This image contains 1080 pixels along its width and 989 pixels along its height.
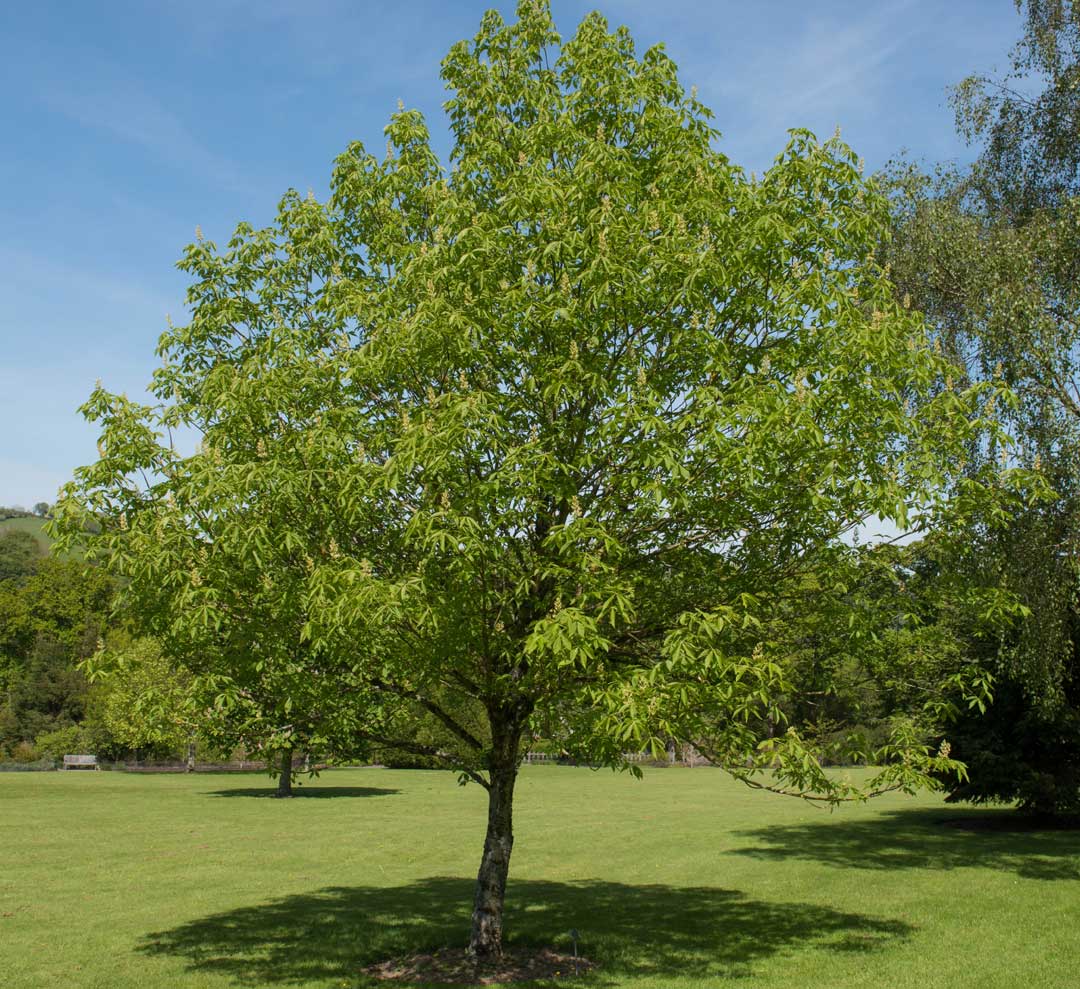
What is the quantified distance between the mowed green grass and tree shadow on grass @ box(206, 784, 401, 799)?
7.06 metres

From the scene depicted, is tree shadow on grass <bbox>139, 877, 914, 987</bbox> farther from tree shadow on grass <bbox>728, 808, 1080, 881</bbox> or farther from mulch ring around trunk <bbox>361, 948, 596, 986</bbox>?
tree shadow on grass <bbox>728, 808, 1080, 881</bbox>

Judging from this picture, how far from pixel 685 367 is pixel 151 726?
26.7 feet

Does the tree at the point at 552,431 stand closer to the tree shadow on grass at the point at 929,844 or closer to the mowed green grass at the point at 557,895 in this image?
the mowed green grass at the point at 557,895

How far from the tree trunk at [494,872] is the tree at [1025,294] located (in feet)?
30.3

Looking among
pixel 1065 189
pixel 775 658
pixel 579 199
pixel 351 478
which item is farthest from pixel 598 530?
pixel 1065 189

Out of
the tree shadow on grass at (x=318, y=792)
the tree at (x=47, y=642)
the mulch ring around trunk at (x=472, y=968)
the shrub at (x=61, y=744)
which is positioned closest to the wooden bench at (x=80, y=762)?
the shrub at (x=61, y=744)

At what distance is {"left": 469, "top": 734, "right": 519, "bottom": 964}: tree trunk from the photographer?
13.2m

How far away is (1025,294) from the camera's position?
19156mm

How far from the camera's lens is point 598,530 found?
884cm

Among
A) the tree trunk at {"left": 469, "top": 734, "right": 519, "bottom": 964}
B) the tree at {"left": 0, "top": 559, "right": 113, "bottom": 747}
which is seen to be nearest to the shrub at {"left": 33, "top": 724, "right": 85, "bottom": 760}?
the tree at {"left": 0, "top": 559, "right": 113, "bottom": 747}

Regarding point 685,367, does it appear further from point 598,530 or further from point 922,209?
point 922,209

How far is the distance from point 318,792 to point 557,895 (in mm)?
31985

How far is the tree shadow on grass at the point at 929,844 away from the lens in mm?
23547

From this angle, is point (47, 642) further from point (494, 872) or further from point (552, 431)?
point (552, 431)
